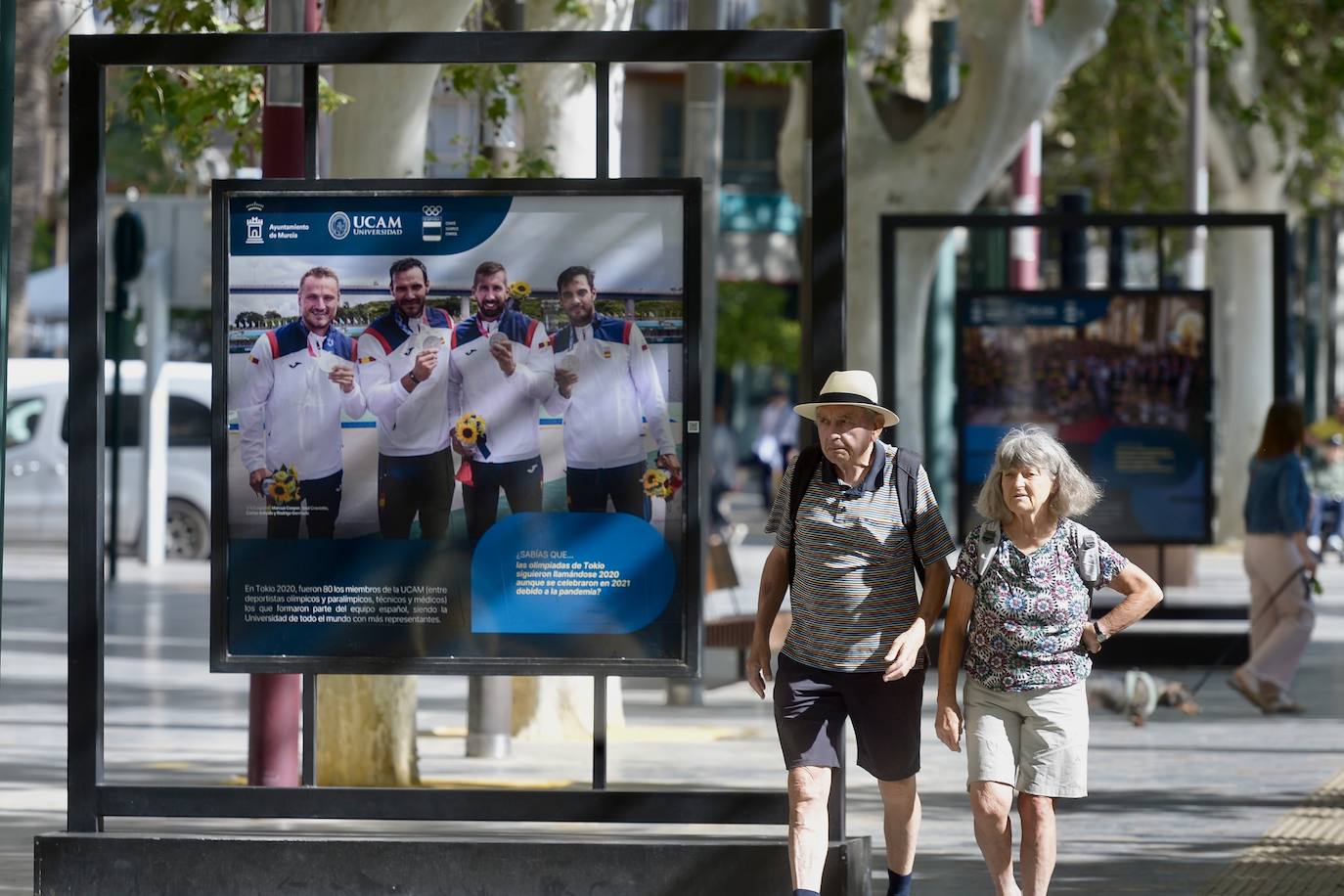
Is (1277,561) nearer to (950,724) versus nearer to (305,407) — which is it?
(950,724)

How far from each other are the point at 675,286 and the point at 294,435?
1.25m

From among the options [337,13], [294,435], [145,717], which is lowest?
[145,717]

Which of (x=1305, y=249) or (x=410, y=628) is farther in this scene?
(x=1305, y=249)

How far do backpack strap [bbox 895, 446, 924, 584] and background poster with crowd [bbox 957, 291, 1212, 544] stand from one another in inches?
313

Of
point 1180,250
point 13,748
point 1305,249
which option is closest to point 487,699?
point 13,748

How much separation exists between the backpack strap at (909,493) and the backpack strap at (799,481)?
248 millimetres

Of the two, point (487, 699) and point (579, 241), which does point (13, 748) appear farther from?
point (579, 241)

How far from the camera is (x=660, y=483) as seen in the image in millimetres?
7262

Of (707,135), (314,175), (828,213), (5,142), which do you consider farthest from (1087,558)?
(707,135)

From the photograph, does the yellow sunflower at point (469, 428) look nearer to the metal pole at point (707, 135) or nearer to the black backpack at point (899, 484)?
the black backpack at point (899, 484)

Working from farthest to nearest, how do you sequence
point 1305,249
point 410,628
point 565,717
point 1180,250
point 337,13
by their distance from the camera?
1. point 1305,249
2. point 1180,250
3. point 565,717
4. point 337,13
5. point 410,628

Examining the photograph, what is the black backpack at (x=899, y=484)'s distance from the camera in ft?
22.3

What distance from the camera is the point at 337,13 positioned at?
9672 mm

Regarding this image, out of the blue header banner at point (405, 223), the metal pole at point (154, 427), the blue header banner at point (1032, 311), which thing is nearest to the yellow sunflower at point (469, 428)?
the blue header banner at point (405, 223)
